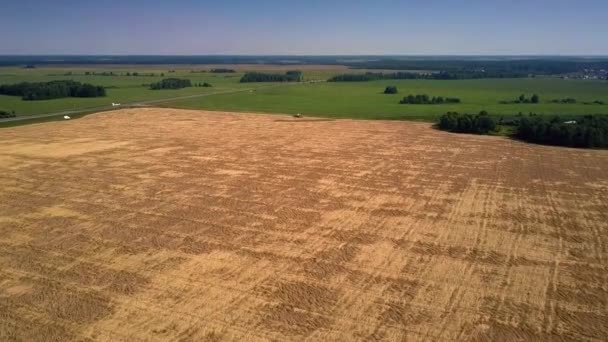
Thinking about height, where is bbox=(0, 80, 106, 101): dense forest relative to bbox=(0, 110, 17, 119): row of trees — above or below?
above

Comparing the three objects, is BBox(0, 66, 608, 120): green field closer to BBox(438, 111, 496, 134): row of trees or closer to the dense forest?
the dense forest

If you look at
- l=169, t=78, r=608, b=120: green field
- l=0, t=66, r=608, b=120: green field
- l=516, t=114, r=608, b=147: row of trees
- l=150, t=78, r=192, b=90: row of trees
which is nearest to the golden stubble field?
l=516, t=114, r=608, b=147: row of trees

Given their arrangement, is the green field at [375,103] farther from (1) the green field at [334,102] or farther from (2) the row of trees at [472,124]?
(2) the row of trees at [472,124]

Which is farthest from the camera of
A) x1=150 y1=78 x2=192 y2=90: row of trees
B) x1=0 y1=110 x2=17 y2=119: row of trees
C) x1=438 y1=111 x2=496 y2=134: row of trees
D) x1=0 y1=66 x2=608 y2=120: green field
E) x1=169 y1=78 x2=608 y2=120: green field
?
x1=150 y1=78 x2=192 y2=90: row of trees

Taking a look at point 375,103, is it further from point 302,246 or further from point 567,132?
point 302,246

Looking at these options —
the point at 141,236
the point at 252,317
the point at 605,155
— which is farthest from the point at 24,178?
the point at 605,155
